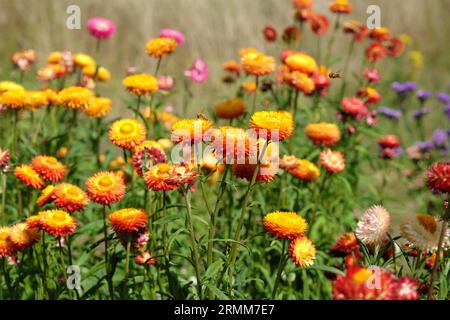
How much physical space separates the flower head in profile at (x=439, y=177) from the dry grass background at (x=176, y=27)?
4.93 m

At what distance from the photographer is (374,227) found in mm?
1991

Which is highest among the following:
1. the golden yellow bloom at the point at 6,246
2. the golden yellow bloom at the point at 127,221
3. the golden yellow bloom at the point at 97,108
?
the golden yellow bloom at the point at 97,108

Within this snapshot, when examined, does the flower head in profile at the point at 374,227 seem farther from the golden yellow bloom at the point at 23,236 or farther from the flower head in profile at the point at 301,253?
the golden yellow bloom at the point at 23,236

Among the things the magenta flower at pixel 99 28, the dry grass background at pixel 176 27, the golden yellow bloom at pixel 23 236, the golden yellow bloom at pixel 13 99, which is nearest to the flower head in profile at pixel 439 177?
the golden yellow bloom at pixel 23 236

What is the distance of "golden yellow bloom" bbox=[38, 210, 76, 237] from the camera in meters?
2.18

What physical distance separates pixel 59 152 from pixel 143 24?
479cm

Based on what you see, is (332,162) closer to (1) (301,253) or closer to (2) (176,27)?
(1) (301,253)

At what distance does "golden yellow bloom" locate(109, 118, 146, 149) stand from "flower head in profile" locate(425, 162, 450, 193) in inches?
44.6

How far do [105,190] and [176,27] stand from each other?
614cm

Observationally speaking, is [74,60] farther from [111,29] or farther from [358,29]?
[358,29]

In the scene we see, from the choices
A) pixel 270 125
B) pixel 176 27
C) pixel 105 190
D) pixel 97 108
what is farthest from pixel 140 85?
pixel 176 27

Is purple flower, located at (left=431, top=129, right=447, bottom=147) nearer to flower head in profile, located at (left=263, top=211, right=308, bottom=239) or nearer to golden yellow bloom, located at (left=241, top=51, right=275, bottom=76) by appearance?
golden yellow bloom, located at (left=241, top=51, right=275, bottom=76)

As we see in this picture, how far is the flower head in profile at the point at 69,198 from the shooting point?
225 centimetres

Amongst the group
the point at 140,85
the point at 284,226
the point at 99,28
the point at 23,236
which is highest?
the point at 99,28
